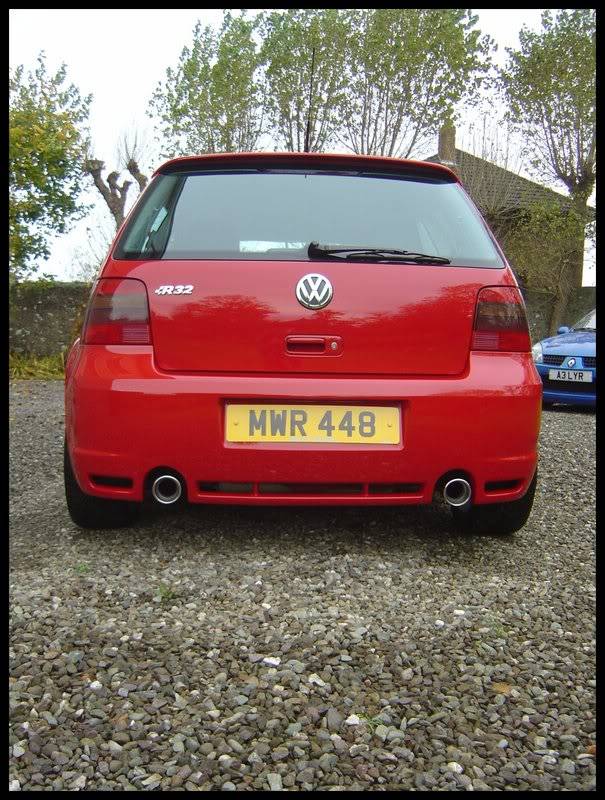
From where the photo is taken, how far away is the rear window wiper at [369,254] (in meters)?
2.93

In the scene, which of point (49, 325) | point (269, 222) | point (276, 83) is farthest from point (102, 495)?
point (276, 83)

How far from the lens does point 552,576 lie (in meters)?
2.90

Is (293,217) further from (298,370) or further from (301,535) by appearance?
(301,535)

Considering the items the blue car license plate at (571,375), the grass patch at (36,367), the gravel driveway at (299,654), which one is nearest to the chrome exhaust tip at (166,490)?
the gravel driveway at (299,654)

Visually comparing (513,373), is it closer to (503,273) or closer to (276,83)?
(503,273)

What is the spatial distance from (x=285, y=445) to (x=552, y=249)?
2027 cm

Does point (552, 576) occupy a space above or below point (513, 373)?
below

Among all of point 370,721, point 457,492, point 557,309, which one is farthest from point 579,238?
point 370,721

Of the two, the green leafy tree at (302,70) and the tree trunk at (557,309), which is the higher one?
the green leafy tree at (302,70)

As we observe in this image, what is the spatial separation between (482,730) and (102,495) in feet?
5.49

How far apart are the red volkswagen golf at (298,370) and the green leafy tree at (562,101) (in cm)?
2003

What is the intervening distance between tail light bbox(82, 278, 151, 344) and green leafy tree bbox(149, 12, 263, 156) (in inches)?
721

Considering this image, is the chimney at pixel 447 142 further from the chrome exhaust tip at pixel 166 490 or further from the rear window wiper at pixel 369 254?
the chrome exhaust tip at pixel 166 490

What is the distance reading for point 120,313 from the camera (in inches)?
114
